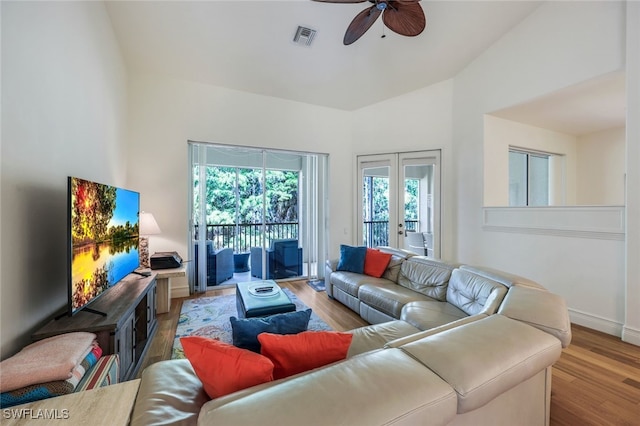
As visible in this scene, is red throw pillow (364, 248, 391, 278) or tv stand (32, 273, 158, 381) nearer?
tv stand (32, 273, 158, 381)

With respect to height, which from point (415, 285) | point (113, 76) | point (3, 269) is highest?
point (113, 76)

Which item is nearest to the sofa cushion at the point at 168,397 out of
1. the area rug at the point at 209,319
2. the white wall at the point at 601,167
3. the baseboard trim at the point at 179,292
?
the area rug at the point at 209,319

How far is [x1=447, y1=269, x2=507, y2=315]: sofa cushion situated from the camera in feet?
6.17

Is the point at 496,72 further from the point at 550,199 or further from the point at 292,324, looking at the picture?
the point at 292,324

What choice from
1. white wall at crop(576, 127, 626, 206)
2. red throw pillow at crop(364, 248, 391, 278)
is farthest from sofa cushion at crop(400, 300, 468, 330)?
white wall at crop(576, 127, 626, 206)

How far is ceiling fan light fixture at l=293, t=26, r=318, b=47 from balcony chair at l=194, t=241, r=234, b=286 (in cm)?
316

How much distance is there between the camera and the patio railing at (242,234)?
4.41 meters

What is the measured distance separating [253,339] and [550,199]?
563 centimetres

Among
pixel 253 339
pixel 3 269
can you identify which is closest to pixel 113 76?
pixel 3 269

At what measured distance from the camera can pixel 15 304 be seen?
4.66 feet

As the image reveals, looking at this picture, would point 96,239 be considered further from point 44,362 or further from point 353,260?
point 353,260

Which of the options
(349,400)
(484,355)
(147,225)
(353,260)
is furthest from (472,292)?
(147,225)

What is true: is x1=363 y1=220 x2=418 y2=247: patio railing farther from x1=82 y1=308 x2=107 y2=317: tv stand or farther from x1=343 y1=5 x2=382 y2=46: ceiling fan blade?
x1=82 y1=308 x2=107 y2=317: tv stand

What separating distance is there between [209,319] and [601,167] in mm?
6634
